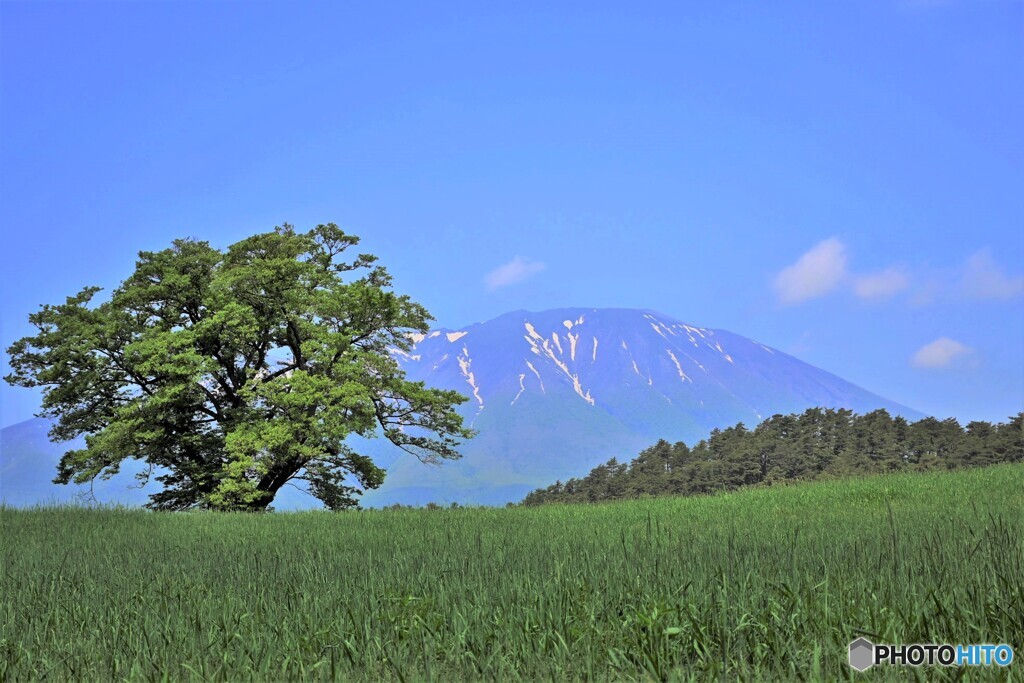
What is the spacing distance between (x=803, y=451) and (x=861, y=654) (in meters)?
34.3

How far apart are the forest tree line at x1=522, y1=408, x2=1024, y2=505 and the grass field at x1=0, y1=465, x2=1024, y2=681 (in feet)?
84.9

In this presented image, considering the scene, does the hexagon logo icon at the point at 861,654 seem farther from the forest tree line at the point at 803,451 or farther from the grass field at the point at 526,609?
the forest tree line at the point at 803,451

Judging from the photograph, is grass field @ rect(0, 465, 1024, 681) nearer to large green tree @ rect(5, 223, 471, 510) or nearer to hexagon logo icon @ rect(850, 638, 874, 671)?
hexagon logo icon @ rect(850, 638, 874, 671)

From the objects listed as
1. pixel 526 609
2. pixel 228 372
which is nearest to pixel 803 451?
pixel 228 372

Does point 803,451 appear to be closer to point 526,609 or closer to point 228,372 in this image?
point 228,372

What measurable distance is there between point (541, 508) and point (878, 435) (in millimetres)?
26653

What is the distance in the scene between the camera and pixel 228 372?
27094 millimetres

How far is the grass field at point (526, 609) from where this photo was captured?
4.55 meters

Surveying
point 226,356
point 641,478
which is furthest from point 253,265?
point 641,478

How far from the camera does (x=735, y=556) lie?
7.06 m

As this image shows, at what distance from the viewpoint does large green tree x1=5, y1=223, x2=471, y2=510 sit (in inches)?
956

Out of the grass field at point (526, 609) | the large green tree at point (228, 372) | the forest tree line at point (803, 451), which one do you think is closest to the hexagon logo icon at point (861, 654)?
the grass field at point (526, 609)

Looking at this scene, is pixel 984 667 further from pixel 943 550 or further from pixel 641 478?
pixel 641 478

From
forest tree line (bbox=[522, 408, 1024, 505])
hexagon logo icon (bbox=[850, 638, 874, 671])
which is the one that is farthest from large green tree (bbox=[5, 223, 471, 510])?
hexagon logo icon (bbox=[850, 638, 874, 671])
